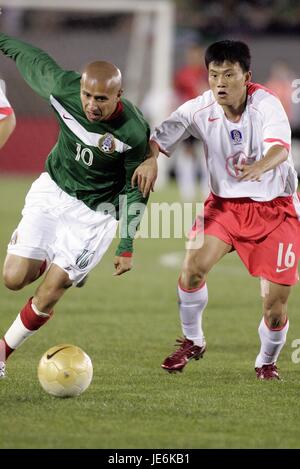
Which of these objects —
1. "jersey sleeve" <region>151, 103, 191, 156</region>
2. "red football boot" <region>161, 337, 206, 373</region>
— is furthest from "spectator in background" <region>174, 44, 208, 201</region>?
"jersey sleeve" <region>151, 103, 191, 156</region>

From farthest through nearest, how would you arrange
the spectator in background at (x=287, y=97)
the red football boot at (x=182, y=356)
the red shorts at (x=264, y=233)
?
the spectator in background at (x=287, y=97)
the red football boot at (x=182, y=356)
the red shorts at (x=264, y=233)

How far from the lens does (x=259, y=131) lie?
687cm

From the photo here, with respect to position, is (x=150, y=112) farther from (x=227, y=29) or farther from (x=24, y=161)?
(x=227, y=29)

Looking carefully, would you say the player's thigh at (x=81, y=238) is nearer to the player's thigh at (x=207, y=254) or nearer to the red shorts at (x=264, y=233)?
the player's thigh at (x=207, y=254)

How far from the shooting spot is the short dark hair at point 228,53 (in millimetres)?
6648

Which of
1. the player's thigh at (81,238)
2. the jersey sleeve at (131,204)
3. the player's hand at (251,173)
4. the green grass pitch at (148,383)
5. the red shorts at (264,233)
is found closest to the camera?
the green grass pitch at (148,383)

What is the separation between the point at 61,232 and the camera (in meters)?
7.00

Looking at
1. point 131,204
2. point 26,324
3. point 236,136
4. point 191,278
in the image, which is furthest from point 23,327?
point 236,136

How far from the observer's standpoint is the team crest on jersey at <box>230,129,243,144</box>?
272 inches

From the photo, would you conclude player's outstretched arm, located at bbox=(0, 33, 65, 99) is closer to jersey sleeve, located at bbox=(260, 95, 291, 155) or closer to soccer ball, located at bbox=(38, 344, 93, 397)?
jersey sleeve, located at bbox=(260, 95, 291, 155)

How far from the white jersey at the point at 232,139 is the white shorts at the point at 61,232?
67 centimetres

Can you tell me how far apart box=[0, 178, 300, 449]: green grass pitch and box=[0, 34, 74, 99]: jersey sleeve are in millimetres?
1860

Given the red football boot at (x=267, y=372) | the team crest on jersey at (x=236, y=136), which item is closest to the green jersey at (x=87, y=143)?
the team crest on jersey at (x=236, y=136)

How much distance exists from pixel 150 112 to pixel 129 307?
41.1 ft
